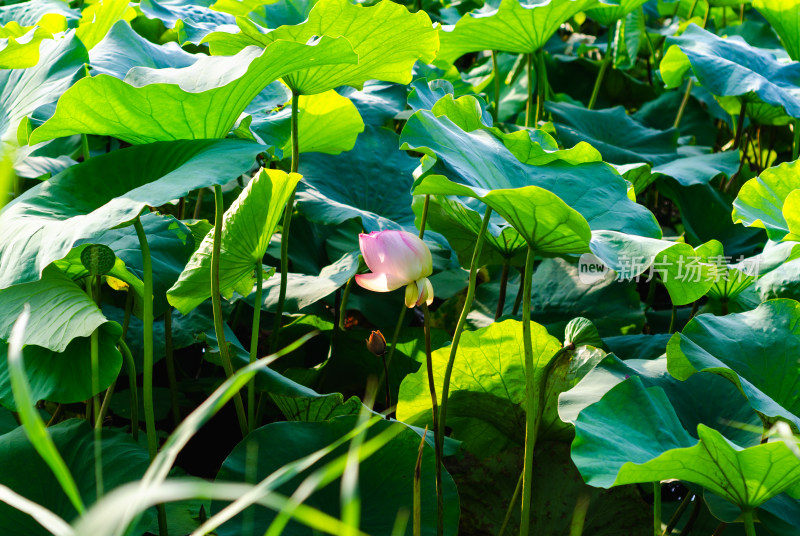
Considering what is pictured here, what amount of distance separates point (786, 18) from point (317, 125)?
1.31 meters

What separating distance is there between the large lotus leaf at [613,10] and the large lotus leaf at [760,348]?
118 centimetres

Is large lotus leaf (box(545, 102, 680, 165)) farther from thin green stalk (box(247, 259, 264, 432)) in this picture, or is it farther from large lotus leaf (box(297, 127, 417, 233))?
thin green stalk (box(247, 259, 264, 432))

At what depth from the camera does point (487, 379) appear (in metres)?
1.10

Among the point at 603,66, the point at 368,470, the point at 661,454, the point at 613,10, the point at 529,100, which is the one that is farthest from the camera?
the point at 603,66

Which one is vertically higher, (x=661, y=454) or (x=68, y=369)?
(x=661, y=454)

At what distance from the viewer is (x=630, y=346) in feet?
3.95

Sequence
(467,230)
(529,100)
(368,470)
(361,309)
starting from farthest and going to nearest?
(529,100) < (361,309) < (467,230) < (368,470)

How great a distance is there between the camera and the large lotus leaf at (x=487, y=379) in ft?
3.54

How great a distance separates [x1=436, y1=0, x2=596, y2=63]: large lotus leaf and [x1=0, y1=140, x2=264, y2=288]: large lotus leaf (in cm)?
95

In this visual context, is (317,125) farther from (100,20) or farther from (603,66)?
(603,66)

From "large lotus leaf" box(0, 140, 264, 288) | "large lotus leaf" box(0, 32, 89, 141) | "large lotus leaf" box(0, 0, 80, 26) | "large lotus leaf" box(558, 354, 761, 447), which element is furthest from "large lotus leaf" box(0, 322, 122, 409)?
"large lotus leaf" box(0, 0, 80, 26)

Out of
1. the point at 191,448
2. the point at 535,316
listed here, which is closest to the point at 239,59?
the point at 191,448

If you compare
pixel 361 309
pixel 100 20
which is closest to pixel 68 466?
pixel 361 309

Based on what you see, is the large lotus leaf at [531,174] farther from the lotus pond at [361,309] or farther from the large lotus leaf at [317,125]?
the large lotus leaf at [317,125]
